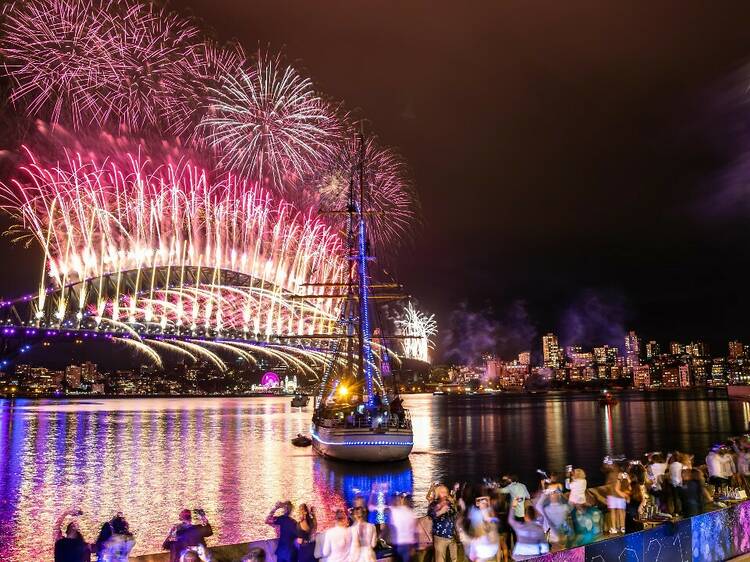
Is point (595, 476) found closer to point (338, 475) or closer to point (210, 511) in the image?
point (338, 475)

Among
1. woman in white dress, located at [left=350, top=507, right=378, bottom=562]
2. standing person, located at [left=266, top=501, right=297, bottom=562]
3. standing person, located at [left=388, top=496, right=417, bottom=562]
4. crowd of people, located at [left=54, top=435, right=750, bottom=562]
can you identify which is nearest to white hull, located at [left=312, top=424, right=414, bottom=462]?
crowd of people, located at [left=54, top=435, right=750, bottom=562]

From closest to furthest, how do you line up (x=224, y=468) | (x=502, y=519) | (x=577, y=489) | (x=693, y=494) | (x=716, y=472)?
1. (x=502, y=519)
2. (x=577, y=489)
3. (x=693, y=494)
4. (x=716, y=472)
5. (x=224, y=468)

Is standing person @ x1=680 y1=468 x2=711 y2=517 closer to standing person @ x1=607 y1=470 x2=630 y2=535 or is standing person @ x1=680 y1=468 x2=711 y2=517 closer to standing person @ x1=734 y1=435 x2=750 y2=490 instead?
standing person @ x1=607 y1=470 x2=630 y2=535

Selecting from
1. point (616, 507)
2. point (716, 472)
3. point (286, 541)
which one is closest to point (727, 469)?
point (716, 472)

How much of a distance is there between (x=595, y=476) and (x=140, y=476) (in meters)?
21.2

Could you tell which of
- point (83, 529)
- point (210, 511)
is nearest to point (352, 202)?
point (210, 511)

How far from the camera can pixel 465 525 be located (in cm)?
814

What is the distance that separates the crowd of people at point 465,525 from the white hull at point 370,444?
24.8m

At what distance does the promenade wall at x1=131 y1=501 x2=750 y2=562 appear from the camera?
7.63 metres

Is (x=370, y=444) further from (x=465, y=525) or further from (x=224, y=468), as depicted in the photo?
(x=465, y=525)

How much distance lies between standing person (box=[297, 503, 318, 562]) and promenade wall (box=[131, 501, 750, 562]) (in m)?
0.43

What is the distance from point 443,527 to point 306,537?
5.55 feet

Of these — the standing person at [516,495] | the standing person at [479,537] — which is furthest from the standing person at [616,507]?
the standing person at [479,537]

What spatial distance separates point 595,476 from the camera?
113 feet
